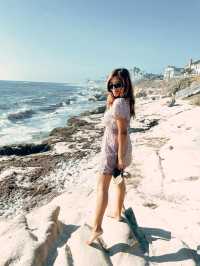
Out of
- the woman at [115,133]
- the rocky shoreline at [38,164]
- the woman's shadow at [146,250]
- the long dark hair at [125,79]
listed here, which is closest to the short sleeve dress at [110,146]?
the woman at [115,133]

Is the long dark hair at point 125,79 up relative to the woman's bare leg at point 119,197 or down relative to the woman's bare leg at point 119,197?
up

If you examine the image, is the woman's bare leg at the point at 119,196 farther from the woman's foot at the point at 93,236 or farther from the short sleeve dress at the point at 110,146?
the woman's foot at the point at 93,236

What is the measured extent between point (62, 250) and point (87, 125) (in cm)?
1833

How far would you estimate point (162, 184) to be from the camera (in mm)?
8836

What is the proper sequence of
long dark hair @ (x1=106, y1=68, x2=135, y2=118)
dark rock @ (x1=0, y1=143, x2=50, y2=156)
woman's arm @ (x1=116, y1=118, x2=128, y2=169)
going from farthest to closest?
dark rock @ (x1=0, y1=143, x2=50, y2=156) < long dark hair @ (x1=106, y1=68, x2=135, y2=118) < woman's arm @ (x1=116, y1=118, x2=128, y2=169)

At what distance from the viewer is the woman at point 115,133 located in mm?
4707

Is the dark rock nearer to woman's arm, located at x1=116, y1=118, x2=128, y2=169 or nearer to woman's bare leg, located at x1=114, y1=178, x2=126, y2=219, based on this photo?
woman's bare leg, located at x1=114, y1=178, x2=126, y2=219

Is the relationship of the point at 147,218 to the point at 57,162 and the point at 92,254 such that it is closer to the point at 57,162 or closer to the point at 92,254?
the point at 92,254

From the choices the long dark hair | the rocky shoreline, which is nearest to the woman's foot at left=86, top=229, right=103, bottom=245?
the long dark hair

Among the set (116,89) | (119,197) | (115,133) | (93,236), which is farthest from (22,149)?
(116,89)

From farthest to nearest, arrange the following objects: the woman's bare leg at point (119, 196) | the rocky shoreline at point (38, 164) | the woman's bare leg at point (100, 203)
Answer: the rocky shoreline at point (38, 164), the woman's bare leg at point (119, 196), the woman's bare leg at point (100, 203)

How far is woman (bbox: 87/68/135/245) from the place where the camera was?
4.71 meters

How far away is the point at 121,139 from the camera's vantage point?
4730 mm

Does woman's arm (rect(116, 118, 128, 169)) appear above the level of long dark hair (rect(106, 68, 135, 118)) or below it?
below
